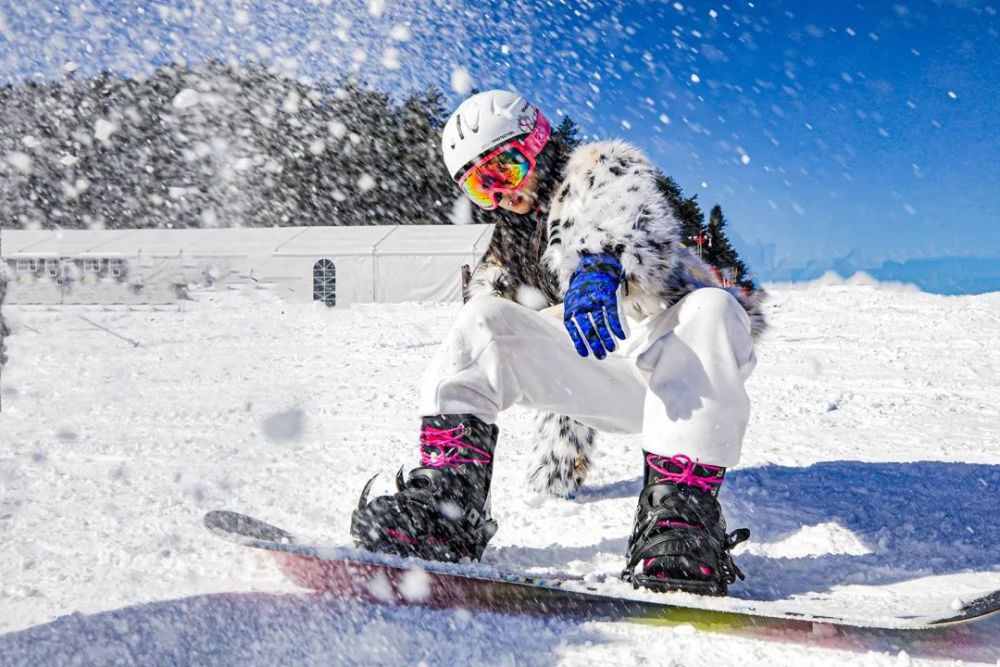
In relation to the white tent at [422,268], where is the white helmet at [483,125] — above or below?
above

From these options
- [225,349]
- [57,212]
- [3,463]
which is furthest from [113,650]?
[57,212]

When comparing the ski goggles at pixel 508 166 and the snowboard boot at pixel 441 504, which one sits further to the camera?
the ski goggles at pixel 508 166

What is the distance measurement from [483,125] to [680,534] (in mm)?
1277

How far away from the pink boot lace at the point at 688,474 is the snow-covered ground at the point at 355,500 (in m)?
0.29

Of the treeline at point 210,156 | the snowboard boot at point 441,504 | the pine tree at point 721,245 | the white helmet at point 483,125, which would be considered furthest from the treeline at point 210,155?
the snowboard boot at point 441,504

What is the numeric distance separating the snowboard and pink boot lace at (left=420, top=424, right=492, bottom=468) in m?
0.27

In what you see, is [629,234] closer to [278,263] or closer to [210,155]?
[278,263]

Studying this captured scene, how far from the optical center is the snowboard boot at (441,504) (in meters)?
1.65

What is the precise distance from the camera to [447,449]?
1740mm

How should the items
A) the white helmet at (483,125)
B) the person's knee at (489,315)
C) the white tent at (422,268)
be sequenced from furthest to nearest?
1. the white tent at (422,268)
2. the white helmet at (483,125)
3. the person's knee at (489,315)

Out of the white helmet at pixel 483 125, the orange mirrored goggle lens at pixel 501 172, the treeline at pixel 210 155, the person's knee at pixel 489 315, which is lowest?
the person's knee at pixel 489 315

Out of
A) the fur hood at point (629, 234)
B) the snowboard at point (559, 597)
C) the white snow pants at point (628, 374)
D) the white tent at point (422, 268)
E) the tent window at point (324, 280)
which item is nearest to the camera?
the snowboard at point (559, 597)

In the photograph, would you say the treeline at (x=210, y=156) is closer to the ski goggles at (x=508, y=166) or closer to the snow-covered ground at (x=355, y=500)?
the snow-covered ground at (x=355, y=500)

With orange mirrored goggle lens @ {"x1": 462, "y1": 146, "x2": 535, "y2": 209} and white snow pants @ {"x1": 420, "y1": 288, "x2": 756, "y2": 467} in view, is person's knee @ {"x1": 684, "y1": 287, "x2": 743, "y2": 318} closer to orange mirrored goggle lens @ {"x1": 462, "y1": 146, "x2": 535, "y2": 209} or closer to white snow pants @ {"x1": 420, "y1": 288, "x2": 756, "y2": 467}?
white snow pants @ {"x1": 420, "y1": 288, "x2": 756, "y2": 467}
